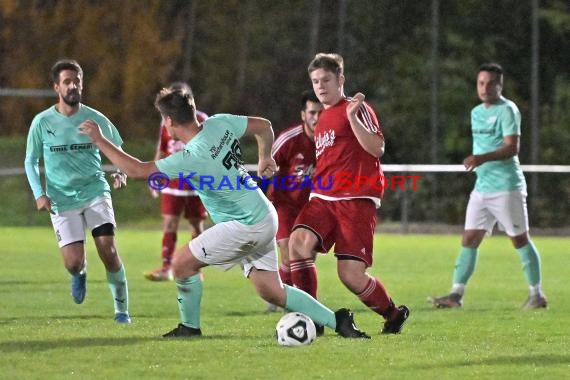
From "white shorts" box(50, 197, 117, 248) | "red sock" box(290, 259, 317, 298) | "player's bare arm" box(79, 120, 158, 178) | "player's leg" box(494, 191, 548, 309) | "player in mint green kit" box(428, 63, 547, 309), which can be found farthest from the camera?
"player's leg" box(494, 191, 548, 309)

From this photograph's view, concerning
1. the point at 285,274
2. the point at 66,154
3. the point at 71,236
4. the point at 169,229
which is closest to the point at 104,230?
the point at 71,236

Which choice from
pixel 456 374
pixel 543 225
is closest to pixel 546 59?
pixel 543 225

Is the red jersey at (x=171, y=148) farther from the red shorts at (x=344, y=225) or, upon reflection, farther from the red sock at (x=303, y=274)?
the red shorts at (x=344, y=225)

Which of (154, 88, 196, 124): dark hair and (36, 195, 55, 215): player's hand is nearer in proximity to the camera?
(154, 88, 196, 124): dark hair

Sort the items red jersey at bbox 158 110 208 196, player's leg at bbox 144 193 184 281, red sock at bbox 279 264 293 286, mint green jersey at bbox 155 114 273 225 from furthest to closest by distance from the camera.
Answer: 1. player's leg at bbox 144 193 184 281
2. red jersey at bbox 158 110 208 196
3. red sock at bbox 279 264 293 286
4. mint green jersey at bbox 155 114 273 225

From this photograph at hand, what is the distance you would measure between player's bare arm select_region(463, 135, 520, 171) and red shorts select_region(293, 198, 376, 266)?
2.09 m

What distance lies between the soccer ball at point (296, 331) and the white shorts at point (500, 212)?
359 centimetres

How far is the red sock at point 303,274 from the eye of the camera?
902cm

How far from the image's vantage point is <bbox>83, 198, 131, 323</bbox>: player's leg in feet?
32.2

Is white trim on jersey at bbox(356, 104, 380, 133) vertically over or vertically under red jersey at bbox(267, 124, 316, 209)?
over

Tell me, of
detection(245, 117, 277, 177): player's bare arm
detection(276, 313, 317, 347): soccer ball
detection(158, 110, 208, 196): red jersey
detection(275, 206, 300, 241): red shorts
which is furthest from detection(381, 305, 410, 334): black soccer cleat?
detection(158, 110, 208, 196): red jersey

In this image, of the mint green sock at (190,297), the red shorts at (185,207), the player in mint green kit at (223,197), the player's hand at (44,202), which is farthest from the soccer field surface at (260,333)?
the player's hand at (44,202)

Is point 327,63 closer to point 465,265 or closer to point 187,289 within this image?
point 187,289

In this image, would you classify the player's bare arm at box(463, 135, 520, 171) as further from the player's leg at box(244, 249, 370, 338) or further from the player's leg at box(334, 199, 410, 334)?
the player's leg at box(244, 249, 370, 338)
